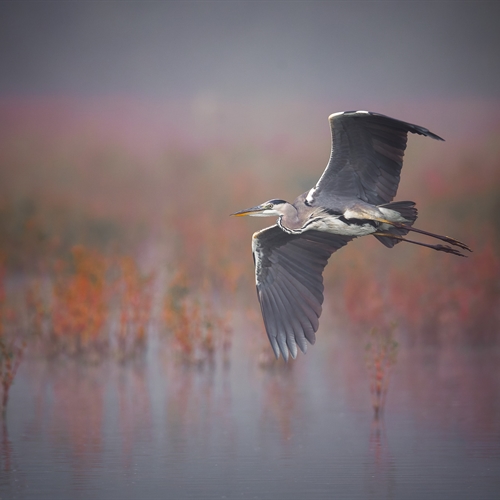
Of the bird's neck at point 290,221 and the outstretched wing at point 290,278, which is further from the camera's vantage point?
the outstretched wing at point 290,278

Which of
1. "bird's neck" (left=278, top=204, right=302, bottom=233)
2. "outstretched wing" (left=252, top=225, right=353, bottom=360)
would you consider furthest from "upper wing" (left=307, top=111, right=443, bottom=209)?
"outstretched wing" (left=252, top=225, right=353, bottom=360)

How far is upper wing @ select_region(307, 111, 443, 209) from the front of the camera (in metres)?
6.21

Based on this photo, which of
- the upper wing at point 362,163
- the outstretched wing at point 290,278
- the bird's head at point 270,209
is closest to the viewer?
the upper wing at point 362,163

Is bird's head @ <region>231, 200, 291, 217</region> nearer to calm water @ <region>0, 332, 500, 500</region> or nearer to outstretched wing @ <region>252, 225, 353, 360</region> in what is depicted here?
outstretched wing @ <region>252, 225, 353, 360</region>

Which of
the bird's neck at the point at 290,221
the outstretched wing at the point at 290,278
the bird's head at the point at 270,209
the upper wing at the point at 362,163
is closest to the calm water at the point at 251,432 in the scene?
the outstretched wing at the point at 290,278

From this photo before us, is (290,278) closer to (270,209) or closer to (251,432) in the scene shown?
(270,209)

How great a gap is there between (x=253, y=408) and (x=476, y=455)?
2458mm

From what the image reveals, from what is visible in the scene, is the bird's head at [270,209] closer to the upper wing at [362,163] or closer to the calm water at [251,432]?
the upper wing at [362,163]

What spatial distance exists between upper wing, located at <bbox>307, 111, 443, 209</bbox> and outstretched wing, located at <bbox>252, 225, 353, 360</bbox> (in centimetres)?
44

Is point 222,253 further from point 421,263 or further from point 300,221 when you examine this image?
point 300,221

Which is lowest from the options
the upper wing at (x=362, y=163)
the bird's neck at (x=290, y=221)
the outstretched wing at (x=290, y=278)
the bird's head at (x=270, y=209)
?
the outstretched wing at (x=290, y=278)

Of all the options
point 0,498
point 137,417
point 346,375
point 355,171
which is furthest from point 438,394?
point 0,498

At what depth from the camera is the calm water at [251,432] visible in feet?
21.1

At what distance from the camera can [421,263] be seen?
13383 mm
